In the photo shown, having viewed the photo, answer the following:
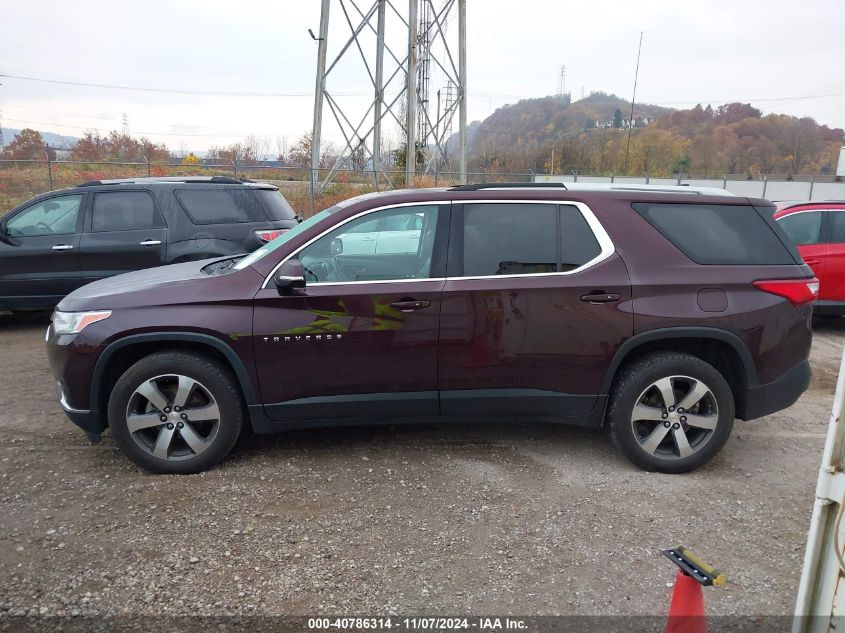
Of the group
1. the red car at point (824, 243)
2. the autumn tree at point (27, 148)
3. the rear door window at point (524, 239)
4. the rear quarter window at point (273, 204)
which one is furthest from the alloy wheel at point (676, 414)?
the autumn tree at point (27, 148)

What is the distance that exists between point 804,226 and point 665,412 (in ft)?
17.8

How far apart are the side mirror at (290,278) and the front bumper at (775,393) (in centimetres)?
287

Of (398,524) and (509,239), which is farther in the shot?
(509,239)

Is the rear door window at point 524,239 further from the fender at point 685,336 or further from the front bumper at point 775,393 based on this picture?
the front bumper at point 775,393

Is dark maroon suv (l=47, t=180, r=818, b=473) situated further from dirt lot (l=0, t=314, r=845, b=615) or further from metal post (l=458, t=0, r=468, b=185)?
metal post (l=458, t=0, r=468, b=185)

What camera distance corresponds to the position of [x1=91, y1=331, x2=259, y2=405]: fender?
3.69 meters

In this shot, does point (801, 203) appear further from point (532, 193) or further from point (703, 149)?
point (703, 149)

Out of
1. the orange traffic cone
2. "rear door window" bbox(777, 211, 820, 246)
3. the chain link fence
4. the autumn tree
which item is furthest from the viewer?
the autumn tree

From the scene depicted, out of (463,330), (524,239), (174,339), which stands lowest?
(174,339)

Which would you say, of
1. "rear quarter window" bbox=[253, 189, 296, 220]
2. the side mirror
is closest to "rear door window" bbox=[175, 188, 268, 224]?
"rear quarter window" bbox=[253, 189, 296, 220]

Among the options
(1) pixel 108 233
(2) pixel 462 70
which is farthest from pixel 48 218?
(2) pixel 462 70

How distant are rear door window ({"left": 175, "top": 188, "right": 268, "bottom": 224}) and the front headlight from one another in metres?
3.73

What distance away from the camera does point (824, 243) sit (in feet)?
24.8

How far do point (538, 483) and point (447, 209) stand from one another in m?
1.79
